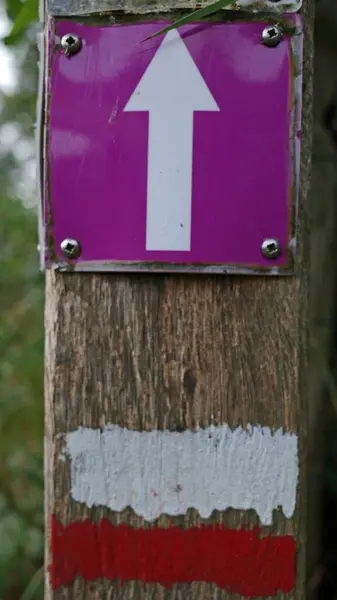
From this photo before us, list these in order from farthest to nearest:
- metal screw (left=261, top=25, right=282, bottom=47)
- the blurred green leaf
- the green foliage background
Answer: the green foliage background < the blurred green leaf < metal screw (left=261, top=25, right=282, bottom=47)

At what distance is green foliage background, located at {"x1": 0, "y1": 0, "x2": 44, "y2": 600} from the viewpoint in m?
1.66

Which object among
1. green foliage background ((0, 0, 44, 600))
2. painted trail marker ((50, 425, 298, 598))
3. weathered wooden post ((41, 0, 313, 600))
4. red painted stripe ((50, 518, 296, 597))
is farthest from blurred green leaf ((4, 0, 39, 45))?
red painted stripe ((50, 518, 296, 597))

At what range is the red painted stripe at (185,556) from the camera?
2.80 feet

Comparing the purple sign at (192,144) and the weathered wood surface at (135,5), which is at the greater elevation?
the weathered wood surface at (135,5)

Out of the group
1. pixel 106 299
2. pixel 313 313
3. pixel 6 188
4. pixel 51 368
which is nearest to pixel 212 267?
pixel 106 299

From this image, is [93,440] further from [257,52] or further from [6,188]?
[6,188]

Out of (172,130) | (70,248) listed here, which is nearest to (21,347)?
(70,248)

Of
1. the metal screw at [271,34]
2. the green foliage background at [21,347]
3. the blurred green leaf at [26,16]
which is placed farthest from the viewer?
the green foliage background at [21,347]

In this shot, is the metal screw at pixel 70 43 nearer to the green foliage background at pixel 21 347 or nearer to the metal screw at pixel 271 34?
the metal screw at pixel 271 34

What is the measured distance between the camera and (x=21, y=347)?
1.81 m

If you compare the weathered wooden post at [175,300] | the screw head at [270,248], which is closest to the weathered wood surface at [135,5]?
the weathered wooden post at [175,300]

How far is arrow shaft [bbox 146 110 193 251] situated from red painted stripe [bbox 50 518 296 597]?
1.24ft

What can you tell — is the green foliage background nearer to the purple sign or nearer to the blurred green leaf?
the blurred green leaf

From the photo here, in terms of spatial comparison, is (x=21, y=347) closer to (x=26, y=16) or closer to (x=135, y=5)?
(x=26, y=16)
